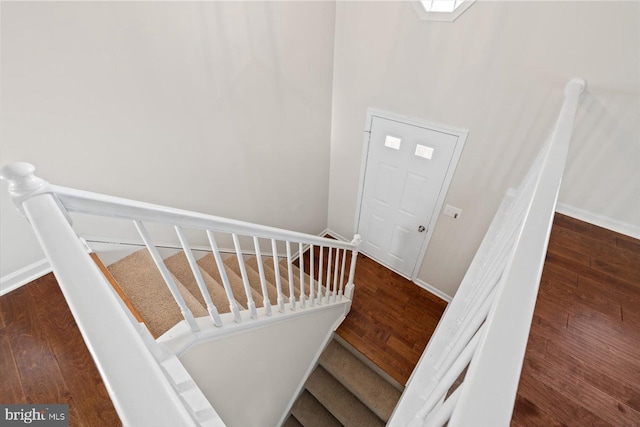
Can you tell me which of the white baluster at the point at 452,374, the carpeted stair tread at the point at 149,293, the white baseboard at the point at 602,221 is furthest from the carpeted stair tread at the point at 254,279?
the white baseboard at the point at 602,221

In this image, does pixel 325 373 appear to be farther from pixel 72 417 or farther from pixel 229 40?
pixel 229 40

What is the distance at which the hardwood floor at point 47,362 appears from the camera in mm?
1194

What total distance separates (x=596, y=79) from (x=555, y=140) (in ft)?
4.69

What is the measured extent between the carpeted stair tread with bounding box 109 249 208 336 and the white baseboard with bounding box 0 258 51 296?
0.36m

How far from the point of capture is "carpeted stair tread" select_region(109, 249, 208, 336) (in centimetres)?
152

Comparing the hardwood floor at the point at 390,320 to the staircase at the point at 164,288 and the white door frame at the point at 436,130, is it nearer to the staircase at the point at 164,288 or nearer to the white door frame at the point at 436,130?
the white door frame at the point at 436,130

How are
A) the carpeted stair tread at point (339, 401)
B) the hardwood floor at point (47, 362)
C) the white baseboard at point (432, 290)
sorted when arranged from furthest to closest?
the white baseboard at point (432, 290) < the carpeted stair tread at point (339, 401) < the hardwood floor at point (47, 362)

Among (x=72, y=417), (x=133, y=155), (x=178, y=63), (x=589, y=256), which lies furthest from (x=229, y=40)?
(x=589, y=256)

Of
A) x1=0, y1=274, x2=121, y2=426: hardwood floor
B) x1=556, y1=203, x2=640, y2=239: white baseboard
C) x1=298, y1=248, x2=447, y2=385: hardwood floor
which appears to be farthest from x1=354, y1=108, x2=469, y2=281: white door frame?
x1=0, y1=274, x2=121, y2=426: hardwood floor

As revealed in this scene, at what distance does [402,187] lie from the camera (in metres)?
3.20

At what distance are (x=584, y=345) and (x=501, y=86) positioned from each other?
1880 millimetres

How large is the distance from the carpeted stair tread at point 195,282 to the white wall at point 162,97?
50 centimetres

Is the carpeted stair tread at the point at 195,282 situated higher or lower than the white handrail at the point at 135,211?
lower

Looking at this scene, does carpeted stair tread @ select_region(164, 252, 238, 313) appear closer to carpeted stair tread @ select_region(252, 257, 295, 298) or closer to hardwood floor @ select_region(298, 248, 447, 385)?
carpeted stair tread @ select_region(252, 257, 295, 298)
